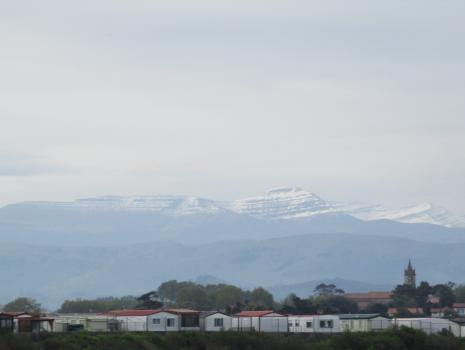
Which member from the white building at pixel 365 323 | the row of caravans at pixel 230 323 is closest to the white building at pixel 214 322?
the row of caravans at pixel 230 323

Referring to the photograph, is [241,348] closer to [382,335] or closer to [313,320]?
[382,335]

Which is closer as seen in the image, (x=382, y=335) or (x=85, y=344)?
(x=85, y=344)

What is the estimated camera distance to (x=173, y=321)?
110688 mm

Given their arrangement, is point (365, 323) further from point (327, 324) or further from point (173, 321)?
point (173, 321)

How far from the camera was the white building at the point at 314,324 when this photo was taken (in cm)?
11325

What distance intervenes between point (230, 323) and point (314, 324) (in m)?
7.72

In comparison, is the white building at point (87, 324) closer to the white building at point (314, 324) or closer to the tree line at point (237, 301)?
the white building at point (314, 324)

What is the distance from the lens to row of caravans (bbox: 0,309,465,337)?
106m

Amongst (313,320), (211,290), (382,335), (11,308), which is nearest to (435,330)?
(313,320)

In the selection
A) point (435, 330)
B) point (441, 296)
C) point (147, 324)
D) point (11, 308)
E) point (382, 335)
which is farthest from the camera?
point (441, 296)

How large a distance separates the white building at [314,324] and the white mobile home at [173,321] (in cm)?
865

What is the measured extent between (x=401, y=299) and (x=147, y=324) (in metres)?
85.0

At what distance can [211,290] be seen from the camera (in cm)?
19750

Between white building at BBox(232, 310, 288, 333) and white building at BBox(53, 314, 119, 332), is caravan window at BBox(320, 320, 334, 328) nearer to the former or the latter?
white building at BBox(232, 310, 288, 333)
